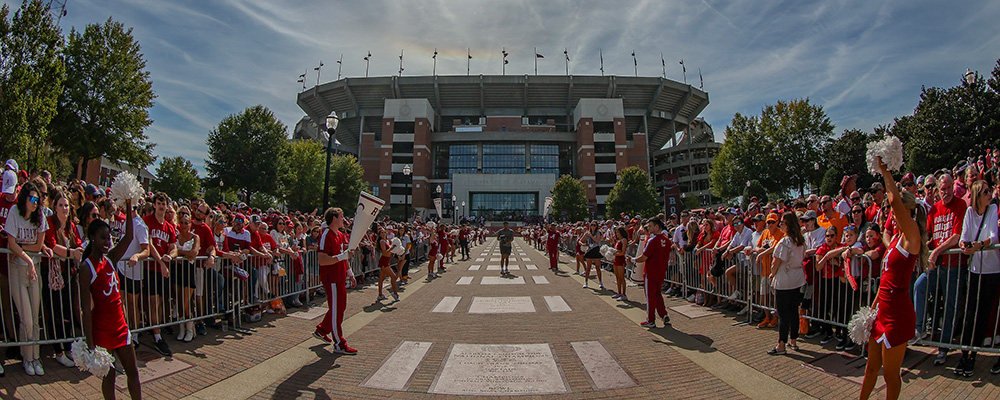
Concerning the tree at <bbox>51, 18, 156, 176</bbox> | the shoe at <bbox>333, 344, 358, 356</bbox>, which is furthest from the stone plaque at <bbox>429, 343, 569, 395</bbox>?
the tree at <bbox>51, 18, 156, 176</bbox>

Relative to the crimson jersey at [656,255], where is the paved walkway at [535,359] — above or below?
below

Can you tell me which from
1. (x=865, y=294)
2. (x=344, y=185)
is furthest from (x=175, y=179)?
(x=865, y=294)

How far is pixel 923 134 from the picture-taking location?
24.8 meters

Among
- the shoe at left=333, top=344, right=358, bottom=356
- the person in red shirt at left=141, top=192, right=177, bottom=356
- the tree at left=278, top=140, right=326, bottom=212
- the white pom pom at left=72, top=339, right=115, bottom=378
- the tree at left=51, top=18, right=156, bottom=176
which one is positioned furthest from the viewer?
the tree at left=278, top=140, right=326, bottom=212

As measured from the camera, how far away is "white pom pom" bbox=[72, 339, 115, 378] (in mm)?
2830

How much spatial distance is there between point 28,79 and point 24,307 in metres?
17.5

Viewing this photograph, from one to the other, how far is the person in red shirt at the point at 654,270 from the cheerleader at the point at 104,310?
5972 millimetres

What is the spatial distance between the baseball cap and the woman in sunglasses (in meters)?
0.40

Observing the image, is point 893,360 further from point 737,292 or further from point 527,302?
point 527,302

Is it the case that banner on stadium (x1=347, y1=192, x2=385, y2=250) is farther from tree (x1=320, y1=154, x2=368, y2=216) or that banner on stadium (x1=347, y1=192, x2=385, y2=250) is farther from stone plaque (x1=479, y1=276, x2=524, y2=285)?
tree (x1=320, y1=154, x2=368, y2=216)

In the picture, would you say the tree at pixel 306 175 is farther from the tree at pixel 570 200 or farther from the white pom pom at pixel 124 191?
the white pom pom at pixel 124 191

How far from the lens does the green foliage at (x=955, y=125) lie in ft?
74.3

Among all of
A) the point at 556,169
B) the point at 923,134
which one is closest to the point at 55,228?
the point at 923,134

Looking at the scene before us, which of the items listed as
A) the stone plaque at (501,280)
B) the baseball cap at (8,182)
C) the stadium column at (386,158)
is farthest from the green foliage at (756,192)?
the stadium column at (386,158)
